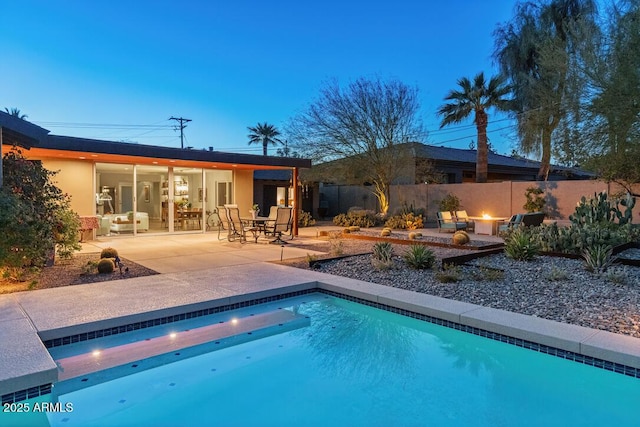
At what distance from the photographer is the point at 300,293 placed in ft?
20.4

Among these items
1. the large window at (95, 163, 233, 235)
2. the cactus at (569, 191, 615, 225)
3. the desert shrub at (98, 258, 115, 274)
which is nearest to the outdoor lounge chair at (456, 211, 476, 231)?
the cactus at (569, 191, 615, 225)

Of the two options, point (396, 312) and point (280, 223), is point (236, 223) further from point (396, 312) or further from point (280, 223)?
point (396, 312)

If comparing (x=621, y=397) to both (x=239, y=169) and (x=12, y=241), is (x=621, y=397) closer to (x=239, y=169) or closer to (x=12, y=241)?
(x=12, y=241)

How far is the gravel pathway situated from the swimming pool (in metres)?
0.98

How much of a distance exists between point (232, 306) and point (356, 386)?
2.34 m

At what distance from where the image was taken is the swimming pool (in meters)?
3.18

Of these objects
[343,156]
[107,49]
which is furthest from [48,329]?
[107,49]

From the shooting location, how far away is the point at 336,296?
6145 mm

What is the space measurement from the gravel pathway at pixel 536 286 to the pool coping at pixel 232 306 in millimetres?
399

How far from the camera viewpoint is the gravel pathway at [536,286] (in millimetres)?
4715

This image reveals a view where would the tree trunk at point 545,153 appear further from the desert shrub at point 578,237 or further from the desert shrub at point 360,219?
the desert shrub at point 360,219

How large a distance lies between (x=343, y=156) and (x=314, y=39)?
6.09 meters

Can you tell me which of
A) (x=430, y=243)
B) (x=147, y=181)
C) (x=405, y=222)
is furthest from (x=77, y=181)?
(x=405, y=222)

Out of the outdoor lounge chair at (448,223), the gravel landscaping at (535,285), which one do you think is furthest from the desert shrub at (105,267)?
the outdoor lounge chair at (448,223)
